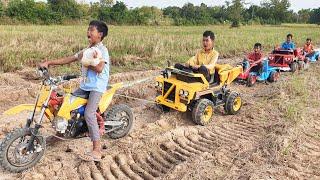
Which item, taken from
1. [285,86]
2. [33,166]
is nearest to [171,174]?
[33,166]

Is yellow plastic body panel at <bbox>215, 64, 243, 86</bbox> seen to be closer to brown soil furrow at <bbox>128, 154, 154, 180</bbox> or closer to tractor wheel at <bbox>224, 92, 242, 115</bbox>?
tractor wheel at <bbox>224, 92, 242, 115</bbox>

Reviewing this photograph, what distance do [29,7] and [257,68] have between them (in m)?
29.9

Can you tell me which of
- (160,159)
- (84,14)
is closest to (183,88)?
(160,159)

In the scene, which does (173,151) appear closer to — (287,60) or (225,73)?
(225,73)

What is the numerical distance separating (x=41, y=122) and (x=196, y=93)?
2795mm

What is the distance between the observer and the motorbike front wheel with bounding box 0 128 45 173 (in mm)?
4242

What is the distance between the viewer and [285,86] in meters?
9.10

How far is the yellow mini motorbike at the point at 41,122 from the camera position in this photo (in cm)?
433

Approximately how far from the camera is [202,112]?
6402 mm

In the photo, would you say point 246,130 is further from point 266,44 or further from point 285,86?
point 266,44

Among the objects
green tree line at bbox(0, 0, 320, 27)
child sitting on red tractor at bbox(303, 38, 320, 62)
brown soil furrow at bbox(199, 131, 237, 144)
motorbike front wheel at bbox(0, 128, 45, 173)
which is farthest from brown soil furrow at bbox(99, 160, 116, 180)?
green tree line at bbox(0, 0, 320, 27)

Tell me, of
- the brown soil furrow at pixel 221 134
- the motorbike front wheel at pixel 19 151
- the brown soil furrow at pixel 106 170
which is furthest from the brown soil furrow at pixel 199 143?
the motorbike front wheel at pixel 19 151

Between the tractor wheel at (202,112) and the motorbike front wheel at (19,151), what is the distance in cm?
277

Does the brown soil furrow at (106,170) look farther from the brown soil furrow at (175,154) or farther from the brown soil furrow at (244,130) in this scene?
the brown soil furrow at (244,130)
